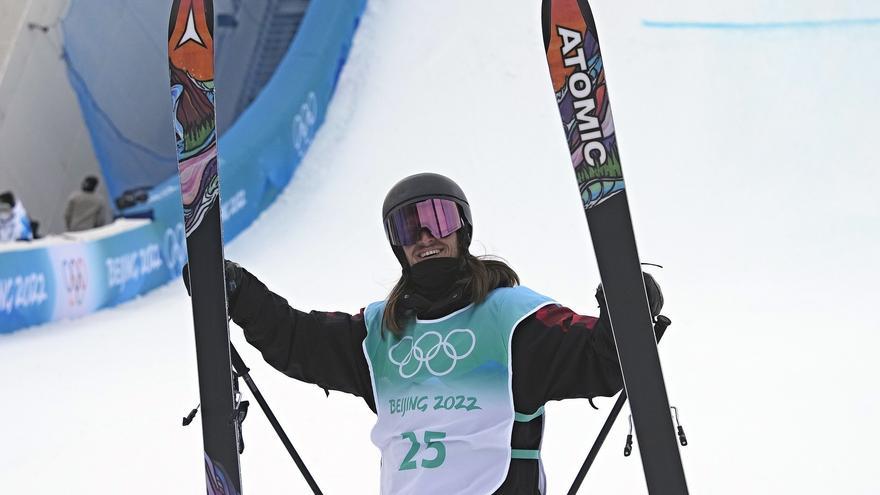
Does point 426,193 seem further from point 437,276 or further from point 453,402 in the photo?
point 453,402

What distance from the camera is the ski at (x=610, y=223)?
2.10 m

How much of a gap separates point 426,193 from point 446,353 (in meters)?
0.33

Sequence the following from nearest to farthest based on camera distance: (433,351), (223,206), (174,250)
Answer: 1. (433,351)
2. (174,250)
3. (223,206)

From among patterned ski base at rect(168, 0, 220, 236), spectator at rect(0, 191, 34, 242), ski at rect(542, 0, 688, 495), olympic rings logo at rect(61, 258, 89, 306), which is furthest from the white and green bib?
spectator at rect(0, 191, 34, 242)

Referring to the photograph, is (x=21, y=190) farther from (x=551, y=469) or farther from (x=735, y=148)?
(x=551, y=469)

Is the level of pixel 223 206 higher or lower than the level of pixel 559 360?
higher

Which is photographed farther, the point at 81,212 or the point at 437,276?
the point at 81,212

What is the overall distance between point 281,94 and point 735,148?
436 cm

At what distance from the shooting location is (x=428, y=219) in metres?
2.38

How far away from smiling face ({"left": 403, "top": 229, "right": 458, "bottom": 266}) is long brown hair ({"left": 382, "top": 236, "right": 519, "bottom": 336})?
0.03 meters

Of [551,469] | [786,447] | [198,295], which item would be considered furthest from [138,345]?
[198,295]

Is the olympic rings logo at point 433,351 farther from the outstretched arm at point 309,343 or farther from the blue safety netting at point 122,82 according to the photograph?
the blue safety netting at point 122,82

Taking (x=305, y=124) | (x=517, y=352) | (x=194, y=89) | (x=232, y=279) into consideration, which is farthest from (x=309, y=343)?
(x=305, y=124)

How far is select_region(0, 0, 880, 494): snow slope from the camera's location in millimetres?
4535
